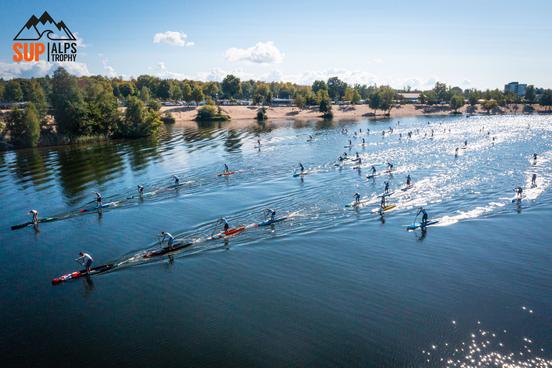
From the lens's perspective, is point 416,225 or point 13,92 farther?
point 13,92

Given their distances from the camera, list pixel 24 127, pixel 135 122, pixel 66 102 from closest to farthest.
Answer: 1. pixel 24 127
2. pixel 66 102
3. pixel 135 122

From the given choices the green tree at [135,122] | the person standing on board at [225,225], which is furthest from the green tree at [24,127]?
the person standing on board at [225,225]

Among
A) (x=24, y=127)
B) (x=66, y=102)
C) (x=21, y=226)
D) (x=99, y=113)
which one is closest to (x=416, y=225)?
(x=21, y=226)

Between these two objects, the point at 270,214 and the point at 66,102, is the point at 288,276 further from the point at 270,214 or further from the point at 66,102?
the point at 66,102

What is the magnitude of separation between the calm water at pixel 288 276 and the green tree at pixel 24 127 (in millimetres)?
37137

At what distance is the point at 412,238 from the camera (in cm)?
3916

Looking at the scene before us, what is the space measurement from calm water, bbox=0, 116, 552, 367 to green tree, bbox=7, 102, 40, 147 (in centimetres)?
3714

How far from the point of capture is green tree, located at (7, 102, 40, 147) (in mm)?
94750

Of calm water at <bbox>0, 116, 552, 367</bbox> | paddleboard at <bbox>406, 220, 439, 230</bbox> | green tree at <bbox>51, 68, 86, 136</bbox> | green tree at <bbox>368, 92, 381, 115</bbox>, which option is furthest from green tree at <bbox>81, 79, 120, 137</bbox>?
green tree at <bbox>368, 92, 381, 115</bbox>

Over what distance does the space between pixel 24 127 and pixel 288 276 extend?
300ft

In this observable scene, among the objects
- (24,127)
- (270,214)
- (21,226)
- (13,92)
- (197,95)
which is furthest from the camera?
(197,95)

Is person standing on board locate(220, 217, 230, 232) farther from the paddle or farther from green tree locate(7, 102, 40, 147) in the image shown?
green tree locate(7, 102, 40, 147)

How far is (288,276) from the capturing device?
32.7 m

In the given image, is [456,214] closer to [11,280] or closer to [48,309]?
[48,309]
